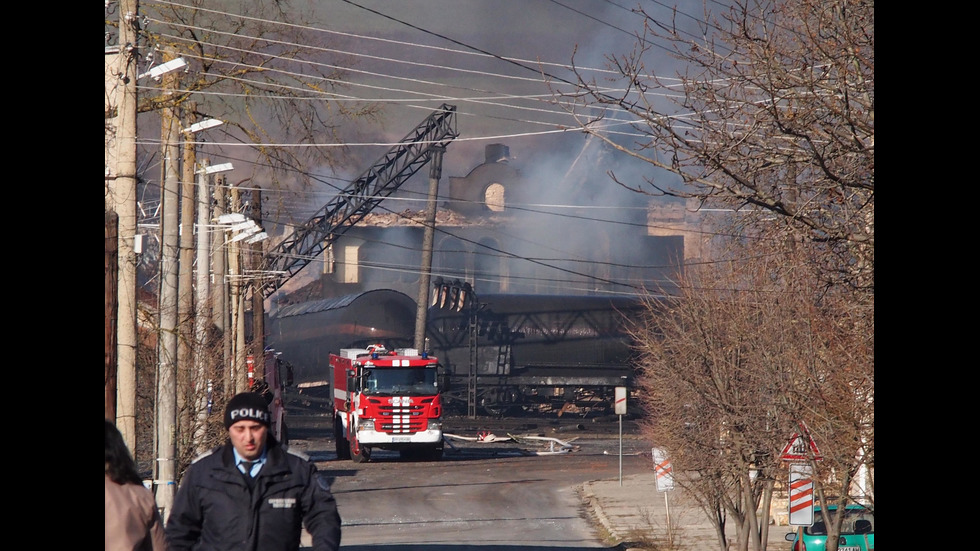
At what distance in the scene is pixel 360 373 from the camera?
35031 mm

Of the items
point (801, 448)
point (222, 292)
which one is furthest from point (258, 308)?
point (801, 448)

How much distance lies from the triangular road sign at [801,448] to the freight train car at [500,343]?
3278cm

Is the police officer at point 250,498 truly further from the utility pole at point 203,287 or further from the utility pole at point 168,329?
the utility pole at point 203,287

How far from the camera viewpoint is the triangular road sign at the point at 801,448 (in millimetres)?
13242

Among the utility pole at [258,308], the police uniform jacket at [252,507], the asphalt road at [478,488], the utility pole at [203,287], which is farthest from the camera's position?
the utility pole at [258,308]

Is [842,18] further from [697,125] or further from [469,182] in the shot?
[469,182]

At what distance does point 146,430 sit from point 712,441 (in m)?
14.1

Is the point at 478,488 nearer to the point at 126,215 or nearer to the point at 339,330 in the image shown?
the point at 126,215

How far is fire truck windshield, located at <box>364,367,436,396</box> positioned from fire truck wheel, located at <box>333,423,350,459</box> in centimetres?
370

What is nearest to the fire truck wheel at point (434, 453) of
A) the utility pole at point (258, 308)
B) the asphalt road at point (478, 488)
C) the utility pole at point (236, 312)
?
the asphalt road at point (478, 488)
